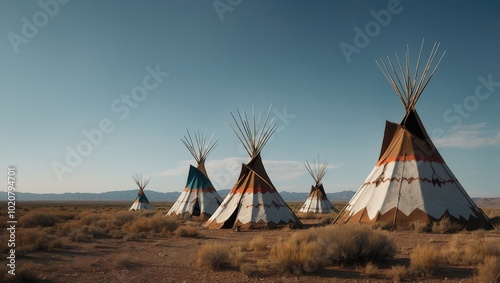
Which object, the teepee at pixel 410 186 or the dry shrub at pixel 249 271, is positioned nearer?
the dry shrub at pixel 249 271

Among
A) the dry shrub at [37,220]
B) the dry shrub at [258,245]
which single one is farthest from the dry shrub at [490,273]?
the dry shrub at [37,220]

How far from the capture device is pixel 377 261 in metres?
6.54

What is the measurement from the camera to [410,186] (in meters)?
12.2

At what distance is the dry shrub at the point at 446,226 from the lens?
10.8m

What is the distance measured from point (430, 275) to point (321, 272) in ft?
6.10

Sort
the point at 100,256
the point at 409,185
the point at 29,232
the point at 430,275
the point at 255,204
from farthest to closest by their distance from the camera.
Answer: the point at 255,204 < the point at 409,185 < the point at 29,232 < the point at 100,256 < the point at 430,275

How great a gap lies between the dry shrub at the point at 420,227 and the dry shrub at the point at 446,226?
229mm

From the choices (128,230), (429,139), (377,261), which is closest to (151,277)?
(377,261)

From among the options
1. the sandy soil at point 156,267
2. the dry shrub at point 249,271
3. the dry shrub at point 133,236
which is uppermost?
the dry shrub at point 249,271

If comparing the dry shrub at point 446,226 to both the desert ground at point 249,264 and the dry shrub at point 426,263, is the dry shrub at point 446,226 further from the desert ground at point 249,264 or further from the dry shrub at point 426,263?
the dry shrub at point 426,263

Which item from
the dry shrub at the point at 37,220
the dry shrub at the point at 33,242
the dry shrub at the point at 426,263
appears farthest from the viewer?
the dry shrub at the point at 37,220

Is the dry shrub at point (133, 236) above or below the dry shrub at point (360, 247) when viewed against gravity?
below

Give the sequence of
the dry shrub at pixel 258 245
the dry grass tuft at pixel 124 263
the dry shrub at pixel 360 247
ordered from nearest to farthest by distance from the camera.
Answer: the dry shrub at pixel 360 247 → the dry grass tuft at pixel 124 263 → the dry shrub at pixel 258 245

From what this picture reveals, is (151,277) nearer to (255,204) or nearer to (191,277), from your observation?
(191,277)
